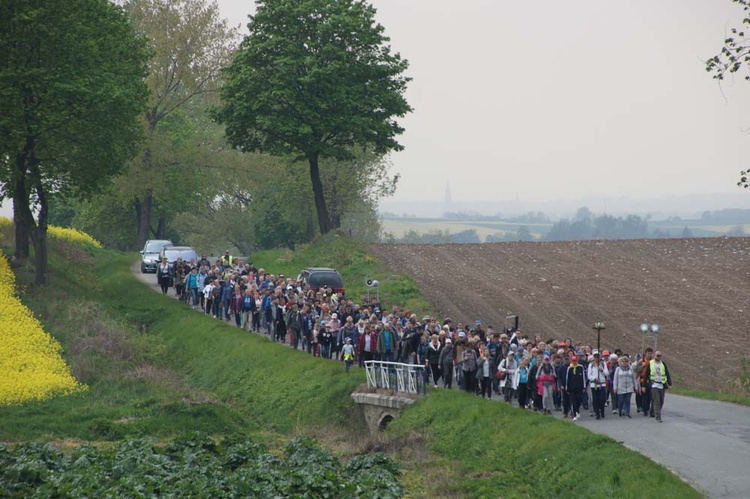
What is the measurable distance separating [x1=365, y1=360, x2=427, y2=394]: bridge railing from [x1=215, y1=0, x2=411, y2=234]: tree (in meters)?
24.9

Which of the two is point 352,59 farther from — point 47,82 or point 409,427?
point 409,427

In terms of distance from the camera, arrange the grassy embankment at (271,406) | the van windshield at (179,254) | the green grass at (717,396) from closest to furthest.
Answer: the grassy embankment at (271,406) < the green grass at (717,396) < the van windshield at (179,254)

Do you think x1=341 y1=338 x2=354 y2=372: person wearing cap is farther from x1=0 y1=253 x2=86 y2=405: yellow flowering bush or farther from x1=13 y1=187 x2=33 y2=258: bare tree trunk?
x1=13 y1=187 x2=33 y2=258: bare tree trunk

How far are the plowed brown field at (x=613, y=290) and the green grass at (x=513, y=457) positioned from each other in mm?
12946

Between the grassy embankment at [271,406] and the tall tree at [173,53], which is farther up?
the tall tree at [173,53]

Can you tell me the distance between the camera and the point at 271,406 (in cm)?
3653

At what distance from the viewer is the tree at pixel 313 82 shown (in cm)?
5578

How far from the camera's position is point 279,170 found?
7788cm

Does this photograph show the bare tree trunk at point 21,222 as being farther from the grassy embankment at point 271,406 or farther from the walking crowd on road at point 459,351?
the walking crowd on road at point 459,351

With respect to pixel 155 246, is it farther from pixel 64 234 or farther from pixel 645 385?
pixel 645 385

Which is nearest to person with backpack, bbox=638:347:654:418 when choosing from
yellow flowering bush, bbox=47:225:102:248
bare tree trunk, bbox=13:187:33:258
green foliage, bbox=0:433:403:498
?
green foliage, bbox=0:433:403:498

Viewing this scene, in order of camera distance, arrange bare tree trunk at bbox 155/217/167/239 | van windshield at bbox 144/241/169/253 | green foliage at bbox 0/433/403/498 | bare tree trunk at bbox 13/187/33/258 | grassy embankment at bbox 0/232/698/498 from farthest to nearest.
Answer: bare tree trunk at bbox 155/217/167/239, van windshield at bbox 144/241/169/253, bare tree trunk at bbox 13/187/33/258, green foliage at bbox 0/433/403/498, grassy embankment at bbox 0/232/698/498

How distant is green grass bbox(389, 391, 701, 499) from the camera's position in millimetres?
21250

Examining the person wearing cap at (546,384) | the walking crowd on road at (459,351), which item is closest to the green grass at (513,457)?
the person wearing cap at (546,384)
